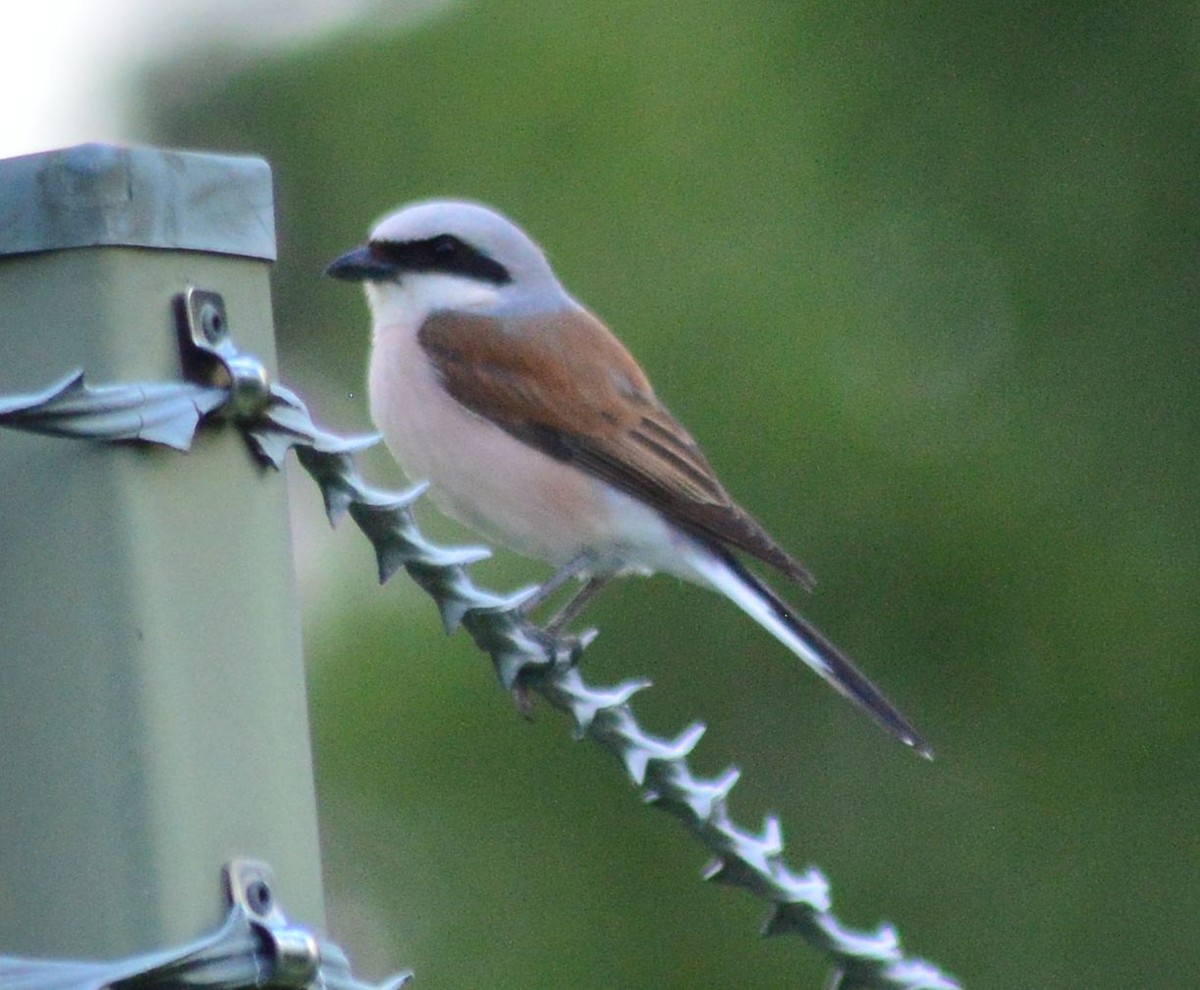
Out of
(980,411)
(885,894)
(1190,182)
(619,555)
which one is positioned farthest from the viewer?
(1190,182)

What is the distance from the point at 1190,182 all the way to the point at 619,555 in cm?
290

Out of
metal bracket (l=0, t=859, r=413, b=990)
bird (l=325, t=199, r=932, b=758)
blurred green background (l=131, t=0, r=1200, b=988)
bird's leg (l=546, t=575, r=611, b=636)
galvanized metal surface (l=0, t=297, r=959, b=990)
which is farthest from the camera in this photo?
blurred green background (l=131, t=0, r=1200, b=988)

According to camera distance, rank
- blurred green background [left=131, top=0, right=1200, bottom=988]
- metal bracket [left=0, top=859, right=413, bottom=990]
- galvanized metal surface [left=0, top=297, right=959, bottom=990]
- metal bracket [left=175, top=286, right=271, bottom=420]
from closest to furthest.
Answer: metal bracket [left=0, top=859, right=413, bottom=990] → metal bracket [left=175, top=286, right=271, bottom=420] → galvanized metal surface [left=0, top=297, right=959, bottom=990] → blurred green background [left=131, top=0, right=1200, bottom=988]

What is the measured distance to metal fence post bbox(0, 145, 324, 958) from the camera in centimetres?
108

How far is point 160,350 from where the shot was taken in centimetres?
111

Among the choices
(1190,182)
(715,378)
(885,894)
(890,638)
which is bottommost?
(885,894)

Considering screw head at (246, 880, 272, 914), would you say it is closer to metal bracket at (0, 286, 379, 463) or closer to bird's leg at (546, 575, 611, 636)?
metal bracket at (0, 286, 379, 463)

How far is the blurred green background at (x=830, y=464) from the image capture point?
14.4 ft

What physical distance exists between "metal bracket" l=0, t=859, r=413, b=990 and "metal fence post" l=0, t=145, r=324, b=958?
0.02 metres

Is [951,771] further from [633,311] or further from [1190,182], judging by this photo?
[1190,182]

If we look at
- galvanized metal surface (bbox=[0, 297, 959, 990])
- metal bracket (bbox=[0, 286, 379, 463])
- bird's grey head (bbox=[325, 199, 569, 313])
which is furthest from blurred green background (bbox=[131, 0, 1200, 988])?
metal bracket (bbox=[0, 286, 379, 463])

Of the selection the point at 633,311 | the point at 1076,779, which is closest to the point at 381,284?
the point at 633,311

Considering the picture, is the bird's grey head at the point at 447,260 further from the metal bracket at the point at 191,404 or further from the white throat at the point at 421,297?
the metal bracket at the point at 191,404

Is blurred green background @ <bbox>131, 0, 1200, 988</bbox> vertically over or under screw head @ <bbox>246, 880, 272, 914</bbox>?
over
